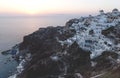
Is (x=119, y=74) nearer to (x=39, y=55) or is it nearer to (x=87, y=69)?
(x=87, y=69)

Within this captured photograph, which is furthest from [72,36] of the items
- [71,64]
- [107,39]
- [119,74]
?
[119,74]

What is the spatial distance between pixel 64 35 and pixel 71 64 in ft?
94.5

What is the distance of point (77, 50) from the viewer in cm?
10619

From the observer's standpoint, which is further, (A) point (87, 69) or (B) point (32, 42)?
(B) point (32, 42)

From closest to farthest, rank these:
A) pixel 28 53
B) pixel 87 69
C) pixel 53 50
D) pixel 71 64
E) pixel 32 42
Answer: pixel 87 69 → pixel 71 64 → pixel 53 50 → pixel 28 53 → pixel 32 42

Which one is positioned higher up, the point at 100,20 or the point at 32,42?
the point at 100,20

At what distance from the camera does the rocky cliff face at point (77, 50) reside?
93875mm

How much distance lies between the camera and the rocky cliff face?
93875 mm

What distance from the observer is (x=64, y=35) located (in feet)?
415

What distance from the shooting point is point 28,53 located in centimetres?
13138

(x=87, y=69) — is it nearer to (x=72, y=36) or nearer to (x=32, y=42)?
(x=72, y=36)

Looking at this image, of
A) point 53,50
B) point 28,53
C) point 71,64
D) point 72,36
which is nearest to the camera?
point 71,64

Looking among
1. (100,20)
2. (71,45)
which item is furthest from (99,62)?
(100,20)

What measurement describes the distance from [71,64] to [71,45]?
13.8 m
